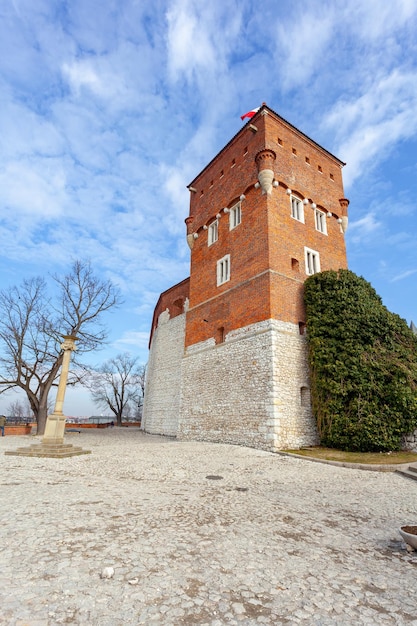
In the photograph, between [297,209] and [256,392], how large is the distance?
10117 millimetres

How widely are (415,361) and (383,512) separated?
9.81m

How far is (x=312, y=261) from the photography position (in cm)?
1722

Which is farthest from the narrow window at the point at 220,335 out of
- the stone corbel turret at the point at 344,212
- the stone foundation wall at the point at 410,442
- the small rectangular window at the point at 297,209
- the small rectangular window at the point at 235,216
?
the stone corbel turret at the point at 344,212

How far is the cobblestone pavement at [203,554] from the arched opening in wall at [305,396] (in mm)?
6796

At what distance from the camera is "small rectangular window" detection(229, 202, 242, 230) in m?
18.2

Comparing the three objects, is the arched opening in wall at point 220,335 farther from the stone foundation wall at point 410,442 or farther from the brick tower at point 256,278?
the stone foundation wall at point 410,442

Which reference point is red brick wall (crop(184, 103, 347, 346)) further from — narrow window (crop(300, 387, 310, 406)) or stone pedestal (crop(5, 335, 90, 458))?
stone pedestal (crop(5, 335, 90, 458))

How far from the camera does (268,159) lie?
16.8 m

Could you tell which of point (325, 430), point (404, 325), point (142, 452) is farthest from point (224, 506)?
point (404, 325)

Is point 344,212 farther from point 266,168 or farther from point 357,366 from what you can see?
point 357,366

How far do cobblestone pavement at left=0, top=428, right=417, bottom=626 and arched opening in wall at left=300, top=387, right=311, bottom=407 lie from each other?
22.3 ft

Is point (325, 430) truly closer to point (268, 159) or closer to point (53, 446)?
point (53, 446)

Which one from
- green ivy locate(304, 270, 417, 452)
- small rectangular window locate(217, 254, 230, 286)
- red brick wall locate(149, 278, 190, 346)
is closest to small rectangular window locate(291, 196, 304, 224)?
green ivy locate(304, 270, 417, 452)

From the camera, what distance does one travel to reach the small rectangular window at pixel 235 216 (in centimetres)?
1823
